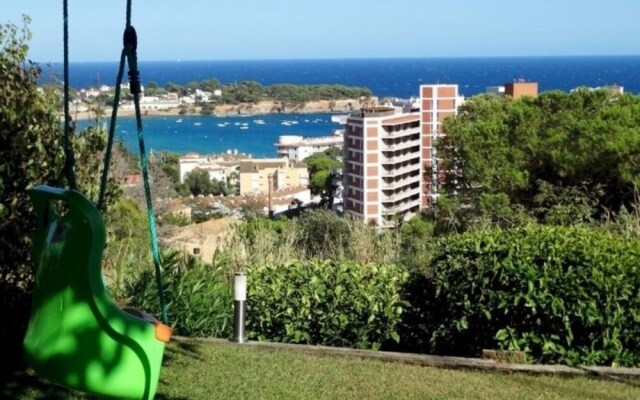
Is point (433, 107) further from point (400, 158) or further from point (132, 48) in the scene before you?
point (132, 48)

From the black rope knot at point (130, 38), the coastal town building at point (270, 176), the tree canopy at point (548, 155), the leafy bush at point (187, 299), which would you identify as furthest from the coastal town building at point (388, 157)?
the black rope knot at point (130, 38)

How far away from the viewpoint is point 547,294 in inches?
168

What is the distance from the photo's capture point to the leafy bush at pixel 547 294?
4254 mm

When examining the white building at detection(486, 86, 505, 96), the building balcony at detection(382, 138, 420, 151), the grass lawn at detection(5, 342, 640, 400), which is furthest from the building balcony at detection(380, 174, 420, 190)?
the grass lawn at detection(5, 342, 640, 400)

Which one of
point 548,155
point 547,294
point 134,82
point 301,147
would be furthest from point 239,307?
point 301,147

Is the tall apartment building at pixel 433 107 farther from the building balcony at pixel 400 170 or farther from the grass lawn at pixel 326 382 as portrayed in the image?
the grass lawn at pixel 326 382

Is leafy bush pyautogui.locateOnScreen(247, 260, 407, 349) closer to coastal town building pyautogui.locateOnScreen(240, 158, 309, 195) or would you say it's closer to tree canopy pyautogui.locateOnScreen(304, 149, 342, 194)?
tree canopy pyautogui.locateOnScreen(304, 149, 342, 194)

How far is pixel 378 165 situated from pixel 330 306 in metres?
28.6

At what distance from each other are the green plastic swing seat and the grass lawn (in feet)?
6.60

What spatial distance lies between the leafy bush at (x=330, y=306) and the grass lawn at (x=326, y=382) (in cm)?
38

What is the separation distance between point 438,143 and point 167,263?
15.6 metres

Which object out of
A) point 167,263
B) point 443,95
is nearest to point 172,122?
point 443,95

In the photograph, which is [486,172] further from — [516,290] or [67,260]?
[67,260]

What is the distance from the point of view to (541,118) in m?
16.8
